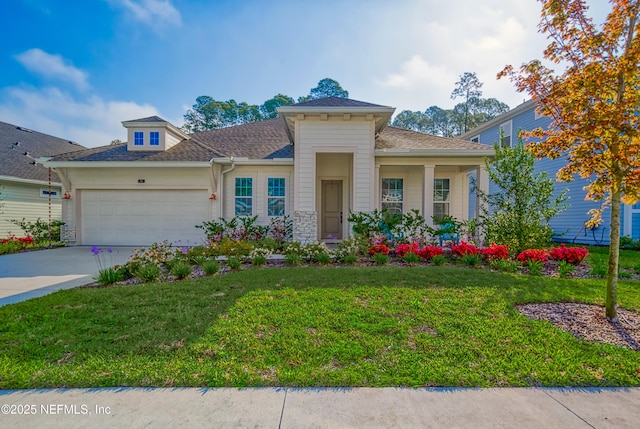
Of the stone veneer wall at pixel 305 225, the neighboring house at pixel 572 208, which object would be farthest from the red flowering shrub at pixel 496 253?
the neighboring house at pixel 572 208

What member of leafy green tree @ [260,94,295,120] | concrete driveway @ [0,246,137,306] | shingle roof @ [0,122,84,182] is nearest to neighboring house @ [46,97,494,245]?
concrete driveway @ [0,246,137,306]

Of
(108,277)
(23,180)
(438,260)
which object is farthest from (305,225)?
(23,180)

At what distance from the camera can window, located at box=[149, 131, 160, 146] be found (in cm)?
1094

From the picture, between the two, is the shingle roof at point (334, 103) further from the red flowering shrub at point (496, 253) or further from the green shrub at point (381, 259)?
the red flowering shrub at point (496, 253)

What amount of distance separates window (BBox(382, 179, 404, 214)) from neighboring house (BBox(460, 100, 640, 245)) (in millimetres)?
3867

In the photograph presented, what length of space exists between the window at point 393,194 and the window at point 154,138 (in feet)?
27.7

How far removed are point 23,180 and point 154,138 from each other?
663 cm

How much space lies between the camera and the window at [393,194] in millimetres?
10977

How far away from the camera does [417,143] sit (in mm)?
10523

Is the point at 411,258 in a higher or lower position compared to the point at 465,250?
lower

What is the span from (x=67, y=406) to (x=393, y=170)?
10.3 m

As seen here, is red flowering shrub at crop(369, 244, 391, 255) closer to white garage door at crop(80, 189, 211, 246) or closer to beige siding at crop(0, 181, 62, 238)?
white garage door at crop(80, 189, 211, 246)

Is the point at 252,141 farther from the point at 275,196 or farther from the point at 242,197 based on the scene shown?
the point at 275,196

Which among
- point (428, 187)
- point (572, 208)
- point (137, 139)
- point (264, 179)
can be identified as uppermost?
point (137, 139)
